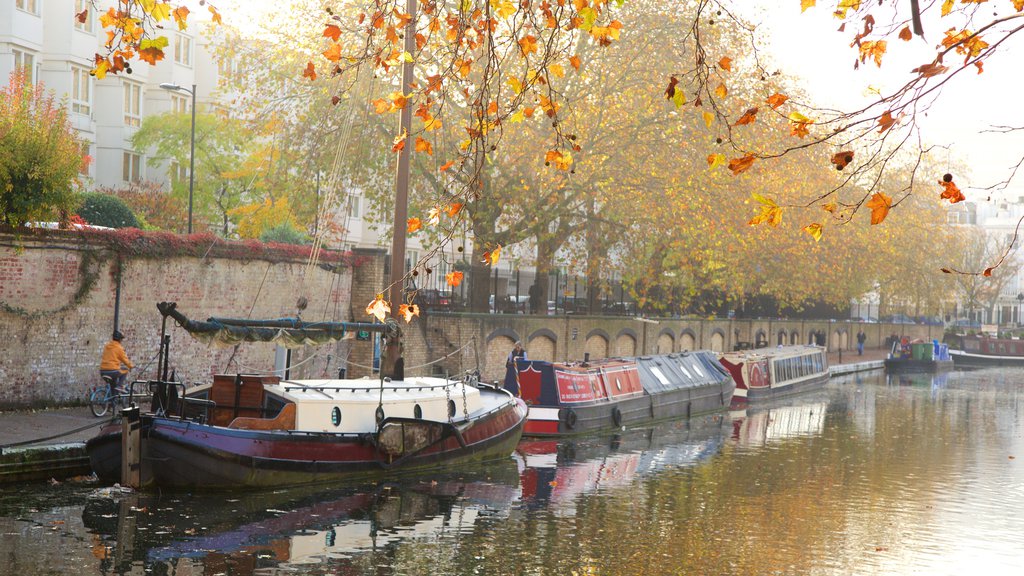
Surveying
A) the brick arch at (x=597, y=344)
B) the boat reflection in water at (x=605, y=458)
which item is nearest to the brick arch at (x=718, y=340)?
the brick arch at (x=597, y=344)

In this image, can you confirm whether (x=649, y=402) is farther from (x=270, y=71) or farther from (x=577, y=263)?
(x=270, y=71)

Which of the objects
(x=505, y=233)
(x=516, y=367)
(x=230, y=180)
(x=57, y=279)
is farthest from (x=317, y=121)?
(x=230, y=180)

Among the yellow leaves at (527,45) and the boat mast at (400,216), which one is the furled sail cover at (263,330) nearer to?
the boat mast at (400,216)

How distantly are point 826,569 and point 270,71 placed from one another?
2290 cm

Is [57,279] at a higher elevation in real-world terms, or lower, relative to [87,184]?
lower

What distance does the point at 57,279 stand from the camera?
2106 centimetres

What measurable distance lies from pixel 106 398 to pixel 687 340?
103 feet

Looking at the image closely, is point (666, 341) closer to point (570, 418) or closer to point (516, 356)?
point (516, 356)

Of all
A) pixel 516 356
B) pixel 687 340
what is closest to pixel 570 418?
pixel 516 356

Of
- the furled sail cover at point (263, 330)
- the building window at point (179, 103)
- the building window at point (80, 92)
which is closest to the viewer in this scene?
the furled sail cover at point (263, 330)

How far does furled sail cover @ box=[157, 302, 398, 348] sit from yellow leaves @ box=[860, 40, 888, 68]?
1216cm

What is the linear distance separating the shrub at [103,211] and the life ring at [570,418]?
11.7 meters

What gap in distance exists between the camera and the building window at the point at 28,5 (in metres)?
37.1

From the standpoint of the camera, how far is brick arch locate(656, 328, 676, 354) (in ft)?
146
